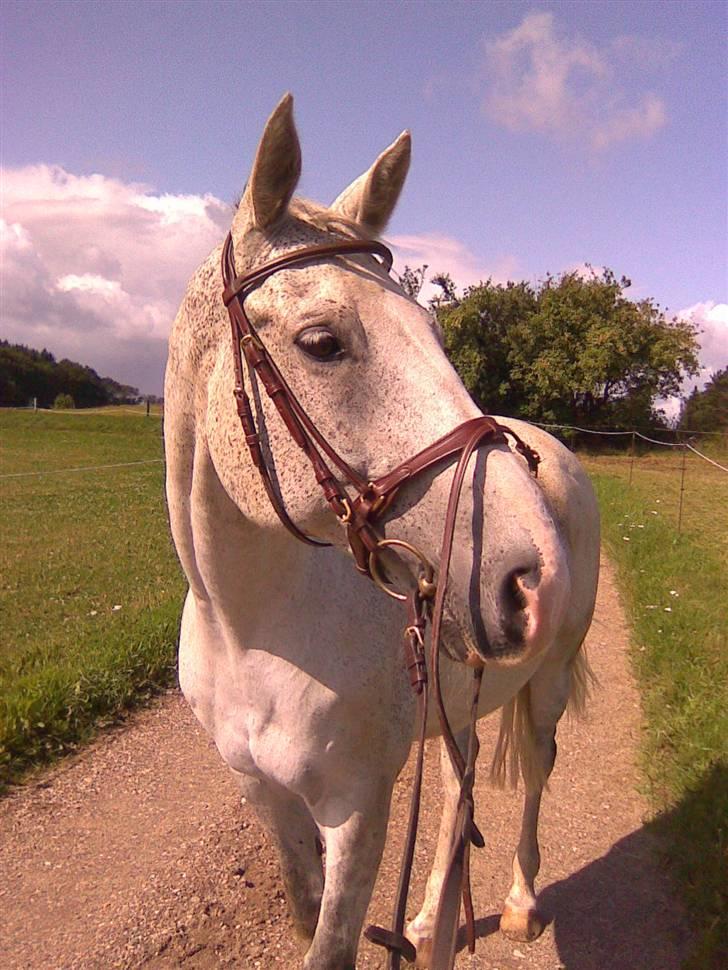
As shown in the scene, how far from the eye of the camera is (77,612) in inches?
297

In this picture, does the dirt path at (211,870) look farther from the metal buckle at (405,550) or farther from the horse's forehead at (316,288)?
the horse's forehead at (316,288)

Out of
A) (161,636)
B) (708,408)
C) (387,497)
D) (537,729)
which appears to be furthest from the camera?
(708,408)

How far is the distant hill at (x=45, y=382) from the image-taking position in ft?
267

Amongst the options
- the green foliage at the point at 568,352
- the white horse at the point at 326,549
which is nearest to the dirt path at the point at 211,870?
the white horse at the point at 326,549

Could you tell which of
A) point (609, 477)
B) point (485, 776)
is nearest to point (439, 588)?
point (485, 776)

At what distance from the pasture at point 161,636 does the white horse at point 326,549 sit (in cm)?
199

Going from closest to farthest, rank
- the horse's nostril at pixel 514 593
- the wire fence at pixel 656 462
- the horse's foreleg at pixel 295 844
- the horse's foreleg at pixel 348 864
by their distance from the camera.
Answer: the horse's nostril at pixel 514 593, the horse's foreleg at pixel 348 864, the horse's foreleg at pixel 295 844, the wire fence at pixel 656 462

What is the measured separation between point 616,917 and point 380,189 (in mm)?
3465

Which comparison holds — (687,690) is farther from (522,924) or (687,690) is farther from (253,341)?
(253,341)

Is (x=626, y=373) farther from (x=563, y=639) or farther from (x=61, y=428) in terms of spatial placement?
(x=563, y=639)

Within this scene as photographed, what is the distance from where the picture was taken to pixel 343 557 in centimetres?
230

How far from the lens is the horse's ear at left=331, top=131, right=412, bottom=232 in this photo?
77.2 inches

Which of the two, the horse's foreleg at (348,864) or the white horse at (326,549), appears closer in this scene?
the white horse at (326,549)

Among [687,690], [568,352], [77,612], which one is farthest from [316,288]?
[568,352]
